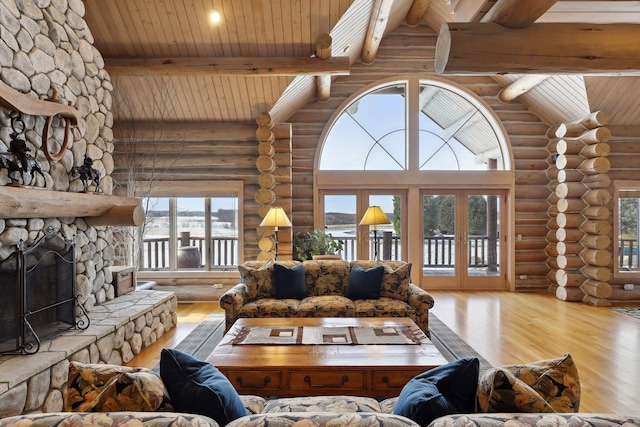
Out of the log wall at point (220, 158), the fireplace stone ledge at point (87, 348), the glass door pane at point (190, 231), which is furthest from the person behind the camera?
the glass door pane at point (190, 231)

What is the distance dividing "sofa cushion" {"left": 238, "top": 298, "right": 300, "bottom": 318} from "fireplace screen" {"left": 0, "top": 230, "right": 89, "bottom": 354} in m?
1.51

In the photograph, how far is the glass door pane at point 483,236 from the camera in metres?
7.36

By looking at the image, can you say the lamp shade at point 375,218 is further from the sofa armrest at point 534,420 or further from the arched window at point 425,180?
the sofa armrest at point 534,420

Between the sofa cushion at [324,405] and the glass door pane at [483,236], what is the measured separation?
5.97 metres

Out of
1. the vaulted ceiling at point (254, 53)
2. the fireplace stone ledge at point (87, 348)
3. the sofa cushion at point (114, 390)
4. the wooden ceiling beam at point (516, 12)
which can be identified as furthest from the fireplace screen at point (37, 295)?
the wooden ceiling beam at point (516, 12)

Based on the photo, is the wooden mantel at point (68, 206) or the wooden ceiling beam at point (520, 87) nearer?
the wooden mantel at point (68, 206)

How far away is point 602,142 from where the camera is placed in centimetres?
605

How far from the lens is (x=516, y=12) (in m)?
2.89

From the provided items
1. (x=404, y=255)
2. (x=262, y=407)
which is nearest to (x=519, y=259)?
(x=404, y=255)

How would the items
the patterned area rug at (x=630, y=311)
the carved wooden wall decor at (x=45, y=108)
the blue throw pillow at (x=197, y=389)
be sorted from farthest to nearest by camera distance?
the patterned area rug at (x=630, y=311) → the carved wooden wall decor at (x=45, y=108) → the blue throw pillow at (x=197, y=389)

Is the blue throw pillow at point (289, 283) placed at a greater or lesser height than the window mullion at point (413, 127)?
lesser

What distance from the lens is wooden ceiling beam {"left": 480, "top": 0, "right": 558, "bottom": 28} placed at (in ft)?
9.09

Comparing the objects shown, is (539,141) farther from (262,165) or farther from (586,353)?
(262,165)

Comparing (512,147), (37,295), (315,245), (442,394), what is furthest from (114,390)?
(512,147)
